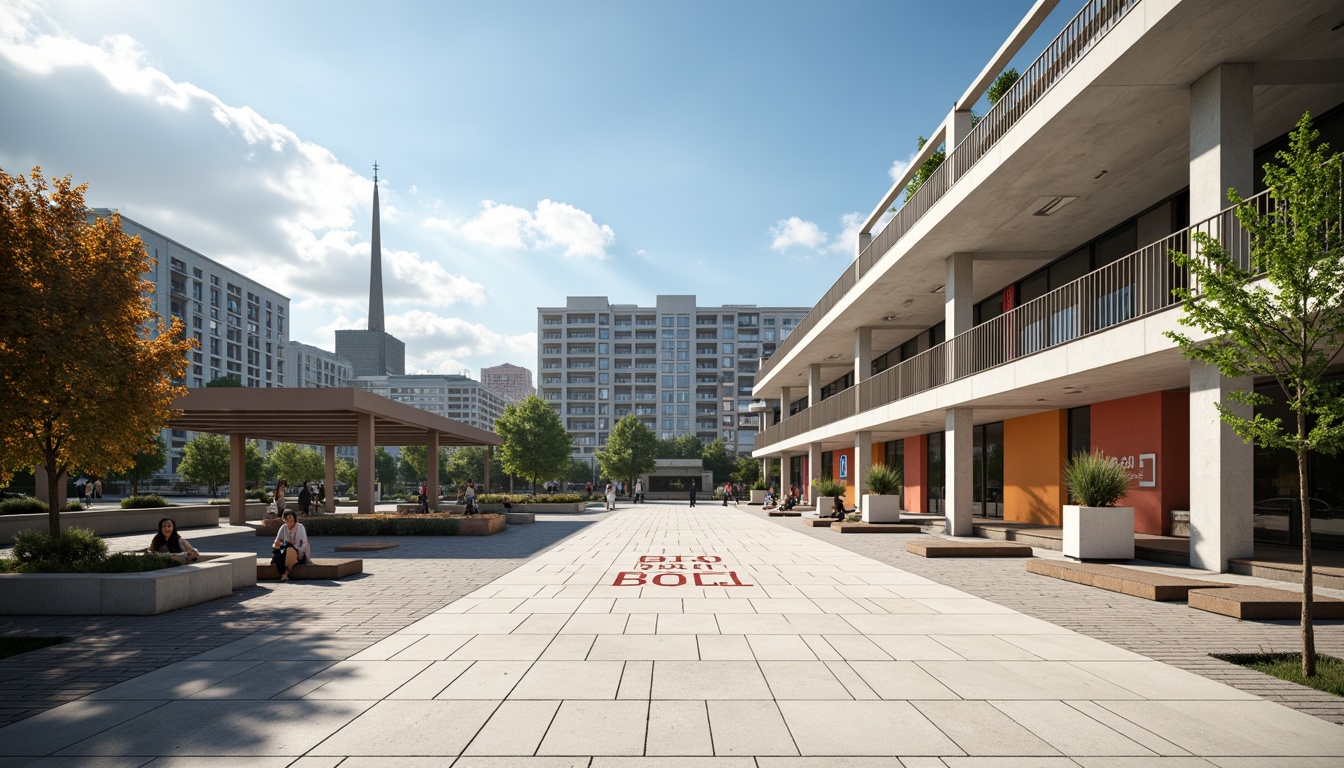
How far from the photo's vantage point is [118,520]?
22.8 meters

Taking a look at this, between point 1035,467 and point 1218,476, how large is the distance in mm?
10981

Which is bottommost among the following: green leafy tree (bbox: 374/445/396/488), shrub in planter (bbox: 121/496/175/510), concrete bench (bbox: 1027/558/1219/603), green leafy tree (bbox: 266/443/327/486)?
green leafy tree (bbox: 374/445/396/488)

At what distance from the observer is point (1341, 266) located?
245 inches

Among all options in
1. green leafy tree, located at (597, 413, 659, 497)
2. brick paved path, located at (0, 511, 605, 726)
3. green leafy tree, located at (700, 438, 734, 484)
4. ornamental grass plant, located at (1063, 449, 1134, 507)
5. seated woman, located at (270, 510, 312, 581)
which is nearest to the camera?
brick paved path, located at (0, 511, 605, 726)

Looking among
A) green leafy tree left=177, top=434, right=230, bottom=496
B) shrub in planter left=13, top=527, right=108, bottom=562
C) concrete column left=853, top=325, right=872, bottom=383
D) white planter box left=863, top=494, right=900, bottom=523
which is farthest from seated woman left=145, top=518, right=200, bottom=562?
green leafy tree left=177, top=434, right=230, bottom=496

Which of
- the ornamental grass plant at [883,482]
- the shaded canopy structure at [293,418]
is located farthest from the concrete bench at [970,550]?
the shaded canopy structure at [293,418]

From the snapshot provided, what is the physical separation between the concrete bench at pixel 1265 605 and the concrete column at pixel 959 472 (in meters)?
10.9

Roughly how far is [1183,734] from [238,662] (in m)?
7.81

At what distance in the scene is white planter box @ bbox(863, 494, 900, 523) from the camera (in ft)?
76.4

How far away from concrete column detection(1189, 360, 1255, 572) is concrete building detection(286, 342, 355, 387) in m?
128

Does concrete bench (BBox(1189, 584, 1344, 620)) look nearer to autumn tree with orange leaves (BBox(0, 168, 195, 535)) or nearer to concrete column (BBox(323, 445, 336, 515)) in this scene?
autumn tree with orange leaves (BBox(0, 168, 195, 535))

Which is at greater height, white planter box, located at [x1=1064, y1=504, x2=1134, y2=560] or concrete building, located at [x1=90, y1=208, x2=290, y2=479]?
concrete building, located at [x1=90, y1=208, x2=290, y2=479]

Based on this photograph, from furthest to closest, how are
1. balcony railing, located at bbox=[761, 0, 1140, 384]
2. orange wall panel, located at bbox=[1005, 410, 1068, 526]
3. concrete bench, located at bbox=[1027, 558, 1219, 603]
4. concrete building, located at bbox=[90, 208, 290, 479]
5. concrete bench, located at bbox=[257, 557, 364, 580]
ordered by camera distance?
concrete building, located at bbox=[90, 208, 290, 479] < orange wall panel, located at bbox=[1005, 410, 1068, 526] < balcony railing, located at bbox=[761, 0, 1140, 384] < concrete bench, located at bbox=[257, 557, 364, 580] < concrete bench, located at bbox=[1027, 558, 1219, 603]

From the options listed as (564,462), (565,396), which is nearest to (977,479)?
(564,462)
